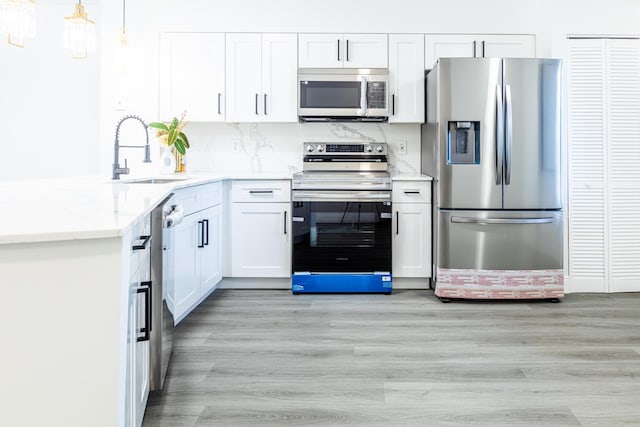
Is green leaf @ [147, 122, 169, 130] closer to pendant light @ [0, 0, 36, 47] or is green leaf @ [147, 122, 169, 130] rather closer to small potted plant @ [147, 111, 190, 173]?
small potted plant @ [147, 111, 190, 173]

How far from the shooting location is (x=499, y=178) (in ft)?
11.7

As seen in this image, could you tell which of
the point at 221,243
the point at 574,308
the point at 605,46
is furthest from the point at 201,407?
the point at 605,46

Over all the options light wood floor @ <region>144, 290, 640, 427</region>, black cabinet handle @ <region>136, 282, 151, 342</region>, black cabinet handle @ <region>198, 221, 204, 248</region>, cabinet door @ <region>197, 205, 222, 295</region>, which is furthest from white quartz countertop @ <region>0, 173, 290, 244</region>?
cabinet door @ <region>197, 205, 222, 295</region>

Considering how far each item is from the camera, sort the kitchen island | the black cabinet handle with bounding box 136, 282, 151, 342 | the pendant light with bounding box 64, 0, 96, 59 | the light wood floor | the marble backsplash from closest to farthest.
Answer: the kitchen island → the black cabinet handle with bounding box 136, 282, 151, 342 → the light wood floor → the pendant light with bounding box 64, 0, 96, 59 → the marble backsplash

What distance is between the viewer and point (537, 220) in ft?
11.8

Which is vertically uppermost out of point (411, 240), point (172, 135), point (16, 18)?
point (16, 18)

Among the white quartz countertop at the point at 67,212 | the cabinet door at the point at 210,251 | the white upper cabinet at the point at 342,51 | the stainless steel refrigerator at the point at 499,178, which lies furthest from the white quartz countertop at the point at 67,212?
the white upper cabinet at the point at 342,51

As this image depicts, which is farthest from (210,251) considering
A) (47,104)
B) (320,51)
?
(47,104)

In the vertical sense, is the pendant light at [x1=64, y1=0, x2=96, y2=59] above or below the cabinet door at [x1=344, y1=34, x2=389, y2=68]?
below

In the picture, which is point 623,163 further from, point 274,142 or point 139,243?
point 139,243

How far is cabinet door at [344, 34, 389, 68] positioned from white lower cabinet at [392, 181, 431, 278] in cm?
107

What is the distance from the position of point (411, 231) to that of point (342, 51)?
1614 mm

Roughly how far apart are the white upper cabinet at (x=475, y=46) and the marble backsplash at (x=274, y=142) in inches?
26.2

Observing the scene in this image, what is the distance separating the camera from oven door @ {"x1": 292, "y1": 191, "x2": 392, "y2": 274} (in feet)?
12.6
